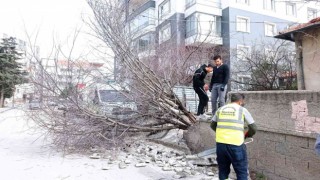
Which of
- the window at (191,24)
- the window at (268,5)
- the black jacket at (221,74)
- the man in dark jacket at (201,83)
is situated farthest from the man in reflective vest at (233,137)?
the window at (268,5)

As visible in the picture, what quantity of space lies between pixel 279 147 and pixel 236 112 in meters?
Answer: 1.46

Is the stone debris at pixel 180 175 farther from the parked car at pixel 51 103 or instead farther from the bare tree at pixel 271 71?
the bare tree at pixel 271 71

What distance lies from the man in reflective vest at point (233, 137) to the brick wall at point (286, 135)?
3.44ft

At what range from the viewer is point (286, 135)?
4.71 m

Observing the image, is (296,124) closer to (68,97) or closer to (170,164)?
(170,164)

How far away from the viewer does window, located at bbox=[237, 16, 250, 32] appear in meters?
23.8

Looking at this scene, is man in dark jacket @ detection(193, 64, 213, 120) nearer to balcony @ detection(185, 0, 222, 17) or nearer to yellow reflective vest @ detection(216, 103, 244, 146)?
yellow reflective vest @ detection(216, 103, 244, 146)

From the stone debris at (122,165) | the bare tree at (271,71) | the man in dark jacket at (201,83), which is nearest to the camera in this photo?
the stone debris at (122,165)

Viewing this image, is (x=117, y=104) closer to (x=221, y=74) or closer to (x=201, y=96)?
(x=201, y=96)

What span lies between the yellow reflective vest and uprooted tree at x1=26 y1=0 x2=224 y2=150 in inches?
137

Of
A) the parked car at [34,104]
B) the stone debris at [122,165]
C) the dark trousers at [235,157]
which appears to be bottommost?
the stone debris at [122,165]

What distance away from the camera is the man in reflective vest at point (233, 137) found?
3850 mm

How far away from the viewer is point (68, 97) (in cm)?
737

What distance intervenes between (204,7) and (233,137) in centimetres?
2042
